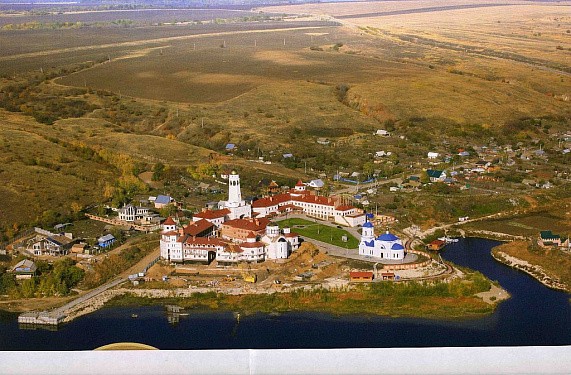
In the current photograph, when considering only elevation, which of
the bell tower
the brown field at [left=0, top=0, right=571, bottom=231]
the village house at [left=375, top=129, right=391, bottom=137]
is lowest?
the bell tower

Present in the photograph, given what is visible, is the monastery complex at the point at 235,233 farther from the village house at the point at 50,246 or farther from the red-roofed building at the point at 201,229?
the village house at the point at 50,246

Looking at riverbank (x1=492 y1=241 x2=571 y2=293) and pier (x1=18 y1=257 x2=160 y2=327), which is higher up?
pier (x1=18 y1=257 x2=160 y2=327)

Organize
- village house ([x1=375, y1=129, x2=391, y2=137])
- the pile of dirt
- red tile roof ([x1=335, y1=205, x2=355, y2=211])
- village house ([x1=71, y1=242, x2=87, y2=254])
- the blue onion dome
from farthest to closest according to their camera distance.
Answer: village house ([x1=375, y1=129, x2=391, y2=137])
red tile roof ([x1=335, y1=205, x2=355, y2=211])
the blue onion dome
village house ([x1=71, y1=242, x2=87, y2=254])
the pile of dirt

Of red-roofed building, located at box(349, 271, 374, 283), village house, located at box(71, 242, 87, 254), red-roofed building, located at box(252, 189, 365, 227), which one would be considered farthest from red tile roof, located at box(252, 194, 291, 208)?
village house, located at box(71, 242, 87, 254)

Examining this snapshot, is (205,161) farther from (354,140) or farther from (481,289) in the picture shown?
(481,289)

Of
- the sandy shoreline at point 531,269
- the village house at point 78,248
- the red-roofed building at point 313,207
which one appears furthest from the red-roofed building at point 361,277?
the village house at point 78,248

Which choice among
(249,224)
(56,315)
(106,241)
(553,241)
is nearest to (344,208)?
(249,224)

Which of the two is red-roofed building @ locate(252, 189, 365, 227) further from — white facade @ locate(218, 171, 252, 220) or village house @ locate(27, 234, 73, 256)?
village house @ locate(27, 234, 73, 256)

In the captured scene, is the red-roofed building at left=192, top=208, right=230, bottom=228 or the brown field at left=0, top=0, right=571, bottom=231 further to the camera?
the red-roofed building at left=192, top=208, right=230, bottom=228
